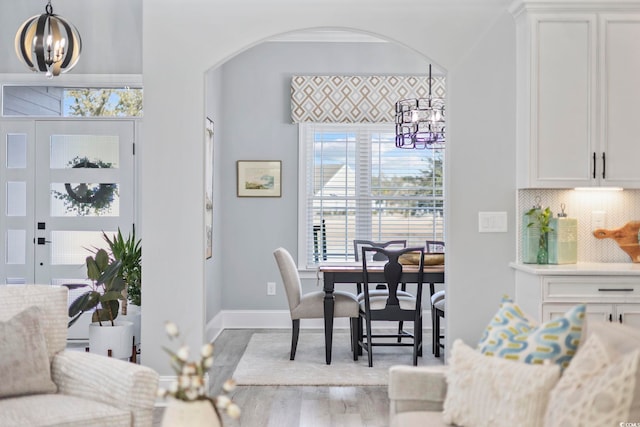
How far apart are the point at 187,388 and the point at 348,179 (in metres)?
5.21

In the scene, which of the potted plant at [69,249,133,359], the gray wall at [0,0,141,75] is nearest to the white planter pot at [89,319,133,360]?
the potted plant at [69,249,133,359]

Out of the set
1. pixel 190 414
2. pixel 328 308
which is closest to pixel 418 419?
pixel 190 414

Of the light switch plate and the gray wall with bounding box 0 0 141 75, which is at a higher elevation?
the gray wall with bounding box 0 0 141 75

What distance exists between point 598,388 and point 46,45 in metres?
3.38

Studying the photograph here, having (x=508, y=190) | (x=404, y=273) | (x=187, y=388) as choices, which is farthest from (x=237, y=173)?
(x=187, y=388)

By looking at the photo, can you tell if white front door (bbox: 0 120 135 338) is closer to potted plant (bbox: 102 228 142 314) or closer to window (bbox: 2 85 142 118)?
window (bbox: 2 85 142 118)

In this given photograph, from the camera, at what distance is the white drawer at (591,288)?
3660 millimetres

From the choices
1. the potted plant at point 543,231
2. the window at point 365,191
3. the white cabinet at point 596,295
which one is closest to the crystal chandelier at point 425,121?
the window at point 365,191

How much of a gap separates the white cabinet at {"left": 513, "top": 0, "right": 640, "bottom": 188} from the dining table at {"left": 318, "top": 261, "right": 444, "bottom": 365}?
1397 mm

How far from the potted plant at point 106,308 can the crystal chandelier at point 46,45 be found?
4.40 ft

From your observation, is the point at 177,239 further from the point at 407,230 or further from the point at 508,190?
the point at 407,230

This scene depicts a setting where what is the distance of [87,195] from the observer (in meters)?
5.82

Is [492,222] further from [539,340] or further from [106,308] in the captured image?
[106,308]

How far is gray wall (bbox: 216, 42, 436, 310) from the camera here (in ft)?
22.1
